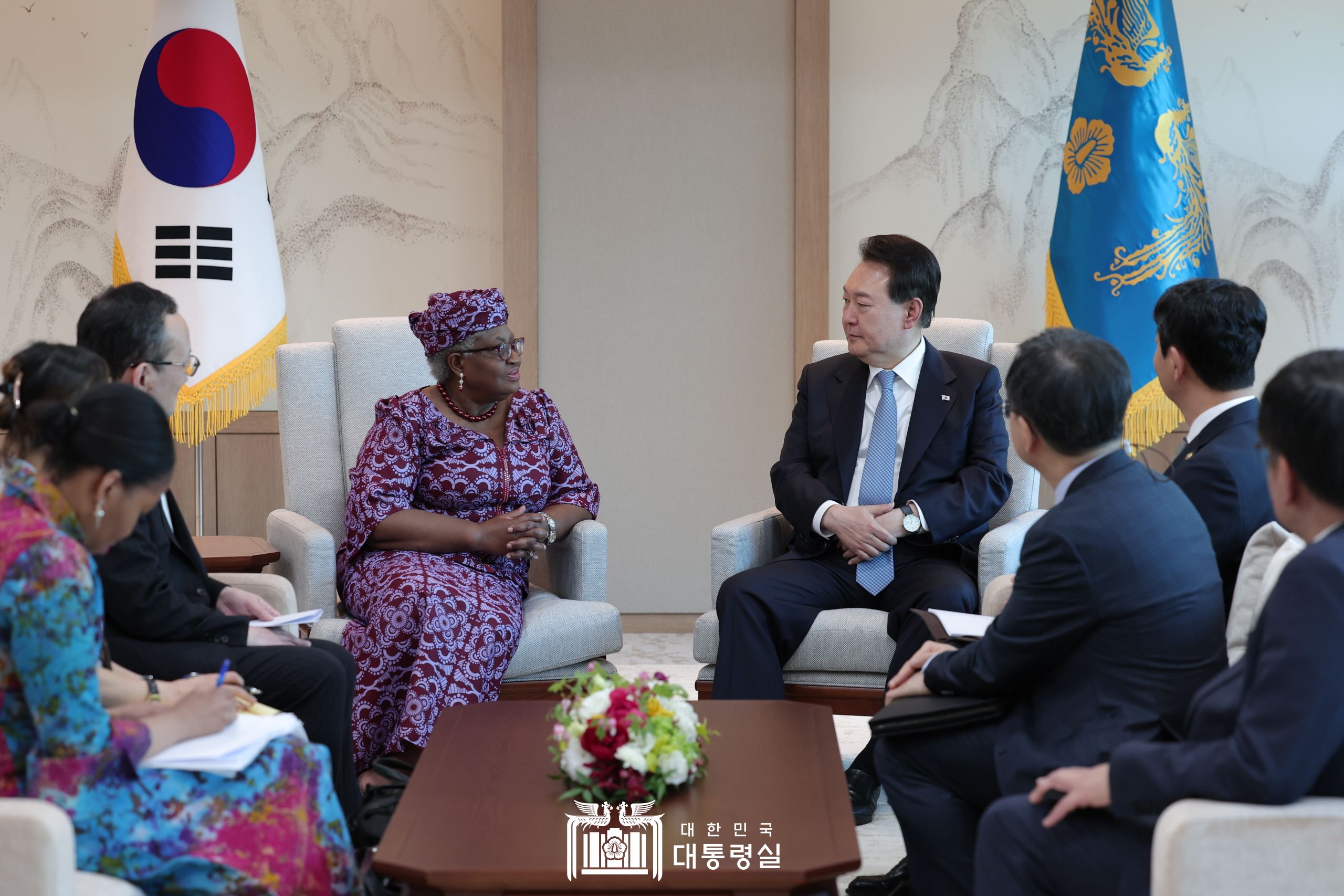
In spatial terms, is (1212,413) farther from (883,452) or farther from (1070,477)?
(883,452)

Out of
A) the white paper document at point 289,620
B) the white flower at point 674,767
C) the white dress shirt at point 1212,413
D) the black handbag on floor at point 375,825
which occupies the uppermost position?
the white dress shirt at point 1212,413

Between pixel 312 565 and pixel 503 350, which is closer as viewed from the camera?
pixel 312 565

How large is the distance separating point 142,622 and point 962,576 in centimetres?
195

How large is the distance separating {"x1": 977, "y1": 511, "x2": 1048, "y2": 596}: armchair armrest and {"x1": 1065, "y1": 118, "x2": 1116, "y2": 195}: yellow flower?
6.10ft

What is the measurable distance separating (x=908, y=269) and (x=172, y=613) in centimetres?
207

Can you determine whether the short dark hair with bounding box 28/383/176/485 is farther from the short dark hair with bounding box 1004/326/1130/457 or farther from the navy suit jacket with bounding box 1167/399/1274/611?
the navy suit jacket with bounding box 1167/399/1274/611

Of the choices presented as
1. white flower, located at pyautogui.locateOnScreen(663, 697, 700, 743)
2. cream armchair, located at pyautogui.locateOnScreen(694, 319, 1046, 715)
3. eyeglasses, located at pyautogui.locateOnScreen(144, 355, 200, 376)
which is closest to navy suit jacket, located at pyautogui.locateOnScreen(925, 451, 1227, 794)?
white flower, located at pyautogui.locateOnScreen(663, 697, 700, 743)

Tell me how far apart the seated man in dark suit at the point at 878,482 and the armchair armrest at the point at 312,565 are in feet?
3.41

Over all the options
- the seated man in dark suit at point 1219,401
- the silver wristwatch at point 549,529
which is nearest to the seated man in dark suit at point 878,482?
the silver wristwatch at point 549,529

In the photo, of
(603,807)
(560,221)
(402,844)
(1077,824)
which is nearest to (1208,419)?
(1077,824)

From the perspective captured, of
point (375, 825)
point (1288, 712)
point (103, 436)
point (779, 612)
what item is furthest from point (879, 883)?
point (103, 436)

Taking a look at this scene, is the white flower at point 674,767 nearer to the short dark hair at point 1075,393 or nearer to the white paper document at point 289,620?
the short dark hair at point 1075,393

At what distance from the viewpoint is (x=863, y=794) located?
10.1 ft

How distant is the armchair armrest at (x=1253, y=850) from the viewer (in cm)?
151
